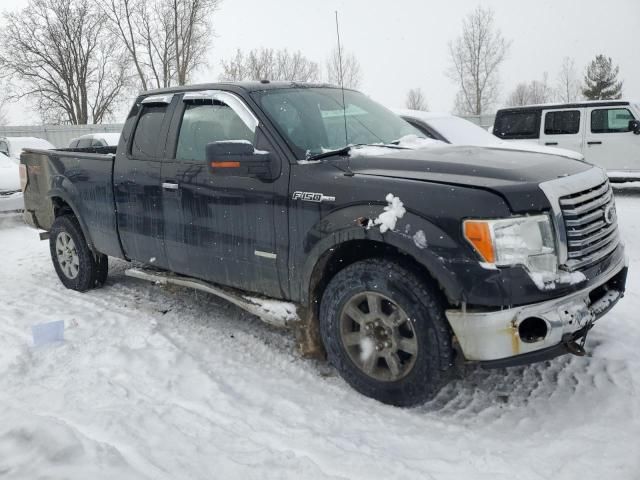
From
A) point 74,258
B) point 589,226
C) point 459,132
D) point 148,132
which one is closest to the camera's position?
point 589,226

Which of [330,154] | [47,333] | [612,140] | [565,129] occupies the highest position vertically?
[565,129]

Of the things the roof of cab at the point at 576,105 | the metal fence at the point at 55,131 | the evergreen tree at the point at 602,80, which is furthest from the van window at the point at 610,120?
the evergreen tree at the point at 602,80

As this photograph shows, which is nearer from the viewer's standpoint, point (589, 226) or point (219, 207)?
point (589, 226)

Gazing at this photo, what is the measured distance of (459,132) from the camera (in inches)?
309

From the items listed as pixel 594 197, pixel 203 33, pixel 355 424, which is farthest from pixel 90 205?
pixel 203 33

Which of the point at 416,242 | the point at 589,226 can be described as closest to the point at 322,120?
the point at 416,242

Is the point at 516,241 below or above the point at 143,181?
below

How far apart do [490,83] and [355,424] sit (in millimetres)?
43269

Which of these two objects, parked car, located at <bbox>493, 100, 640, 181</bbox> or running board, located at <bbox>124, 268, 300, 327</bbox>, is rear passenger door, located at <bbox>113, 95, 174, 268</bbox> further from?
parked car, located at <bbox>493, 100, 640, 181</bbox>

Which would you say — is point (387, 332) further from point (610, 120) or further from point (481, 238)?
point (610, 120)

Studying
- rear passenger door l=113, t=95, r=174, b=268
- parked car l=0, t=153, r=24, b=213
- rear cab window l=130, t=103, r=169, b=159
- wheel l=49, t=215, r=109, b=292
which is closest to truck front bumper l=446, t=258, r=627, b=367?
rear passenger door l=113, t=95, r=174, b=268

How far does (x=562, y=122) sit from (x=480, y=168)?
10094mm

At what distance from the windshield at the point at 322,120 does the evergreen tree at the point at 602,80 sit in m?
48.9

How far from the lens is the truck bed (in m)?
4.99
